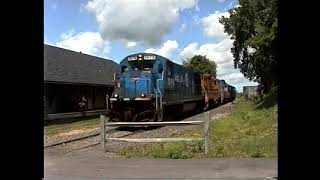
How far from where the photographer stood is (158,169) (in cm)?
1110

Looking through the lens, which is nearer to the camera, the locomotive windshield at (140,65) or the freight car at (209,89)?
the locomotive windshield at (140,65)

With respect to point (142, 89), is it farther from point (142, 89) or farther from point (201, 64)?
point (201, 64)

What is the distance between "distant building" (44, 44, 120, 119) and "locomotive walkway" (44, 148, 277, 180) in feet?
75.8

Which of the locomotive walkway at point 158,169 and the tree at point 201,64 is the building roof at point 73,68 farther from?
the tree at point 201,64

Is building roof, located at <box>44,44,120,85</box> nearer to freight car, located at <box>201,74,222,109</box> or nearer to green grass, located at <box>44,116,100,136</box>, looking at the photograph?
green grass, located at <box>44,116,100,136</box>

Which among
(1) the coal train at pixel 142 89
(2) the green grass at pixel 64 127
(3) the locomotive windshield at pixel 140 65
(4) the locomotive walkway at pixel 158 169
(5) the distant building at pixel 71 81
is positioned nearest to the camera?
(4) the locomotive walkway at pixel 158 169

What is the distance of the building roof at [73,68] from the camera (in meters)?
39.1

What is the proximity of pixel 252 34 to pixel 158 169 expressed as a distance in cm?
4565

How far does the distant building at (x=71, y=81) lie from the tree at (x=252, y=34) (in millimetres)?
13967

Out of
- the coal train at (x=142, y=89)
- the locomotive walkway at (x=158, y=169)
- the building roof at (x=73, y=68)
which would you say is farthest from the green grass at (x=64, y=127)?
the locomotive walkway at (x=158, y=169)

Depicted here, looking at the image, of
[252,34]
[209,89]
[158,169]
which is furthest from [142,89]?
[252,34]

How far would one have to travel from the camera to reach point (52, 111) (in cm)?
3934

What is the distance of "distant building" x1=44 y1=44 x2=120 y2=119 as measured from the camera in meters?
38.6

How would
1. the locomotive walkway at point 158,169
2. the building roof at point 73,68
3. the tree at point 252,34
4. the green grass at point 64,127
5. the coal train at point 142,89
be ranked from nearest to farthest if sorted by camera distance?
1. the locomotive walkway at point 158,169
2. the coal train at point 142,89
3. the green grass at point 64,127
4. the building roof at point 73,68
5. the tree at point 252,34
